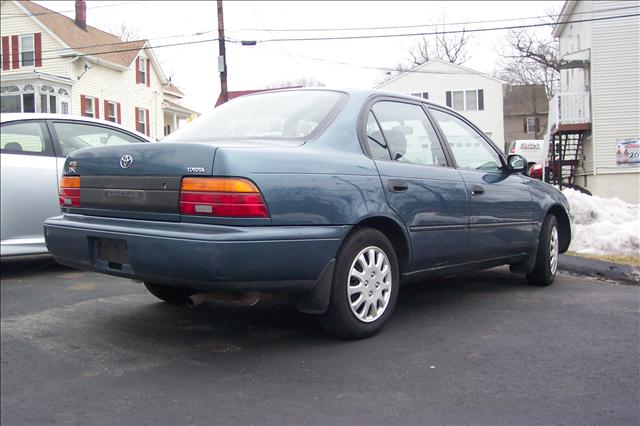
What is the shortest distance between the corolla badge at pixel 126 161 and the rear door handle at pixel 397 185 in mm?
1628

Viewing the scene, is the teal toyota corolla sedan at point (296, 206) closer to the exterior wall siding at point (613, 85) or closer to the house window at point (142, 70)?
the exterior wall siding at point (613, 85)

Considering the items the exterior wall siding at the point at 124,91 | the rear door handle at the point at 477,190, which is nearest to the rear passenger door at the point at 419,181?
the rear door handle at the point at 477,190

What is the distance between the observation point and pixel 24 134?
19.2 ft

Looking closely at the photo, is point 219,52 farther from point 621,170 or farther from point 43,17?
point 621,170

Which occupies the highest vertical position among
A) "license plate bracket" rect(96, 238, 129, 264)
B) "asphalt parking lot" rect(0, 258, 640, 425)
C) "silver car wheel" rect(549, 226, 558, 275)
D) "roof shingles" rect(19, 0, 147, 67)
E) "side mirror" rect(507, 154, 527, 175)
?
"roof shingles" rect(19, 0, 147, 67)

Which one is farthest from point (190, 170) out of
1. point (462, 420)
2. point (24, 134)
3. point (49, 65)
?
point (49, 65)

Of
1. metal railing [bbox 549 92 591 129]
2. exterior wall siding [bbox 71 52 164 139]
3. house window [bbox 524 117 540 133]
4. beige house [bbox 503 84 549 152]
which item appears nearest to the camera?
metal railing [bbox 549 92 591 129]

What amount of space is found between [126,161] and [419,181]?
196cm

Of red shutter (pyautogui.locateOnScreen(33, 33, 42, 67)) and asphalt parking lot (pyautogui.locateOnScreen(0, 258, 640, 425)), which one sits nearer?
asphalt parking lot (pyautogui.locateOnScreen(0, 258, 640, 425))

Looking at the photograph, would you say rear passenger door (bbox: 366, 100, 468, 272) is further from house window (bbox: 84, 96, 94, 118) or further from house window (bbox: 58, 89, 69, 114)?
house window (bbox: 84, 96, 94, 118)

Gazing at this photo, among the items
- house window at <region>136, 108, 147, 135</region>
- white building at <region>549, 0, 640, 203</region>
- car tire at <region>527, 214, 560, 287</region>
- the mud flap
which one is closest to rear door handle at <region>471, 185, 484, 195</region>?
car tire at <region>527, 214, 560, 287</region>

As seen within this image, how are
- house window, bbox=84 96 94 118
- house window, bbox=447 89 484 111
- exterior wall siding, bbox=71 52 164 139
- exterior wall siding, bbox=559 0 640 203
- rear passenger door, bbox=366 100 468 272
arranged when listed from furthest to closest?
house window, bbox=447 89 484 111 → house window, bbox=84 96 94 118 → exterior wall siding, bbox=71 52 164 139 → exterior wall siding, bbox=559 0 640 203 → rear passenger door, bbox=366 100 468 272

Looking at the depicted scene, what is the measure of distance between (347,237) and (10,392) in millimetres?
2097

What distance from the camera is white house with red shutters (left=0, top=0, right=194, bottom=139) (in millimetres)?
26109
